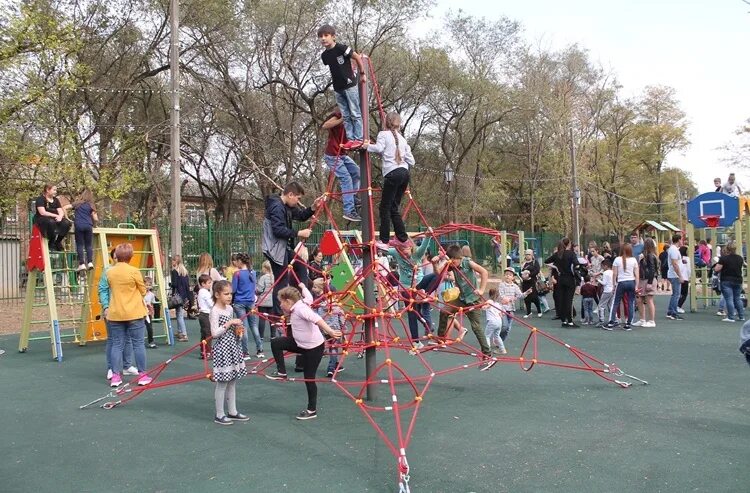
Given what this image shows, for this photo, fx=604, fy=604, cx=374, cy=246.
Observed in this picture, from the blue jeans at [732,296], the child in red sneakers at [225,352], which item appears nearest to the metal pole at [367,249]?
the child in red sneakers at [225,352]

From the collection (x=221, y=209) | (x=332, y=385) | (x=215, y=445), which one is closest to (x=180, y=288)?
(x=332, y=385)

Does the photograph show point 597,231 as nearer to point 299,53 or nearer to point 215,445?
point 299,53

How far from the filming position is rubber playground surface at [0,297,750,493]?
12.9 ft

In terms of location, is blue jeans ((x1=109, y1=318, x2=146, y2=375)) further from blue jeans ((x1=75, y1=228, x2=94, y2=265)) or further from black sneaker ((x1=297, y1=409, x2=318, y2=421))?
blue jeans ((x1=75, y1=228, x2=94, y2=265))

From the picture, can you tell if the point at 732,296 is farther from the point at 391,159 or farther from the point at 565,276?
the point at 391,159

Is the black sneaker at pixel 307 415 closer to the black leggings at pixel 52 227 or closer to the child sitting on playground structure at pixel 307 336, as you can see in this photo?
the child sitting on playground structure at pixel 307 336

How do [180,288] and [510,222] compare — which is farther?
[510,222]

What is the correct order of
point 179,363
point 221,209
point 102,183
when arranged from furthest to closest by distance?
point 221,209
point 102,183
point 179,363

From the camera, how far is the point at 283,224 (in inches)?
246

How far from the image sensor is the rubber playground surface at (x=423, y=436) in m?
3.92

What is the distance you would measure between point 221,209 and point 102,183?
1567cm

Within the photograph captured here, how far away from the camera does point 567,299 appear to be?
11758 mm

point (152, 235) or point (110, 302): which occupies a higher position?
point (152, 235)

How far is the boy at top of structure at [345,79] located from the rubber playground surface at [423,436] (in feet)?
8.80
